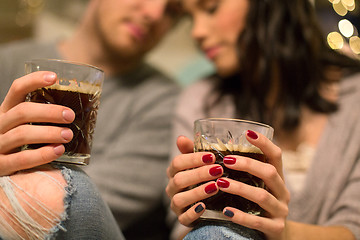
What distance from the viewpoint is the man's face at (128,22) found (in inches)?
62.1

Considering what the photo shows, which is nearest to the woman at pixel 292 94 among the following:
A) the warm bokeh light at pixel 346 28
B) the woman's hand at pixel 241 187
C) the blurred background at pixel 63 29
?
the warm bokeh light at pixel 346 28

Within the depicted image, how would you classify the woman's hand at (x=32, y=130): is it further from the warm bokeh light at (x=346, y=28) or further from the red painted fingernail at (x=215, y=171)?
the warm bokeh light at (x=346, y=28)

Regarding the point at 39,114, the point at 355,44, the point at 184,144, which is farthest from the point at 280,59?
the point at 39,114

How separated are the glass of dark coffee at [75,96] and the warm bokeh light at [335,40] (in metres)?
1.31

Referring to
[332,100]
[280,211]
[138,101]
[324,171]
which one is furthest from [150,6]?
[280,211]

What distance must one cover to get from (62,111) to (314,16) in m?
1.23

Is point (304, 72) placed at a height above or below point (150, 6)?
below

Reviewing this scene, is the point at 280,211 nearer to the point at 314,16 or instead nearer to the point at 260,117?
the point at 260,117

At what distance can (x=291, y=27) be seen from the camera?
1.51 meters

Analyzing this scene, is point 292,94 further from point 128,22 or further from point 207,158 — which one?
point 207,158

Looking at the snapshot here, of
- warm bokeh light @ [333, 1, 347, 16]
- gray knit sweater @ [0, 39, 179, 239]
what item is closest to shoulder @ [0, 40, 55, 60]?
gray knit sweater @ [0, 39, 179, 239]

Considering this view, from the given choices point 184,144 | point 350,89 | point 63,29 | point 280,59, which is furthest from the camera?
point 63,29

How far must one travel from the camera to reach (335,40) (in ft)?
5.72

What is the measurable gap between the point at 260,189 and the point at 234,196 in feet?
0.15
